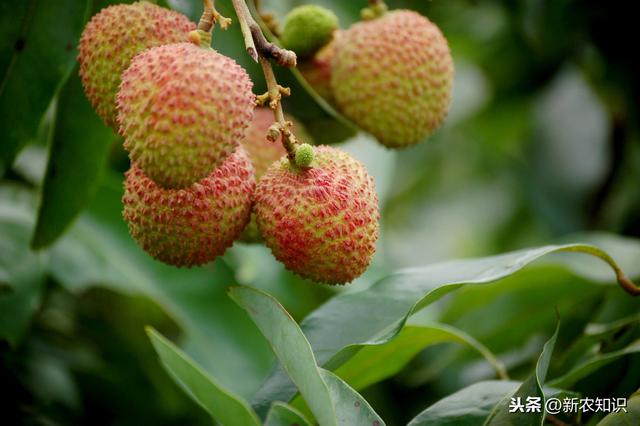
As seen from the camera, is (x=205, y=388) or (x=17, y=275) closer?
(x=205, y=388)

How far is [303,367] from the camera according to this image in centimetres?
102

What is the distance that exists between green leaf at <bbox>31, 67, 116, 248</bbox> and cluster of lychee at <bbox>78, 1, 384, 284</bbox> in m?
0.26

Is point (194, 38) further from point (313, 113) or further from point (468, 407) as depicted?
point (468, 407)

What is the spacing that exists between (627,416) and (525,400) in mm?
146

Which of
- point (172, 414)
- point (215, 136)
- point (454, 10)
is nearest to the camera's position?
point (215, 136)

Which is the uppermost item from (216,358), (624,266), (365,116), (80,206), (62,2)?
(62,2)

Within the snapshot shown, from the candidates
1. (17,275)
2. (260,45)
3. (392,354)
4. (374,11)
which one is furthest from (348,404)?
(17,275)

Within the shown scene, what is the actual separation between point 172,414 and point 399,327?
1.13 meters

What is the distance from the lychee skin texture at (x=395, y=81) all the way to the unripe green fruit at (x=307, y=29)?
0.04m

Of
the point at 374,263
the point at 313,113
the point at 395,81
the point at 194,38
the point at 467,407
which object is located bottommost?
the point at 374,263

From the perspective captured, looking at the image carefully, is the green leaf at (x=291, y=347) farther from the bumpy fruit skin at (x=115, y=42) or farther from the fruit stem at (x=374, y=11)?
the fruit stem at (x=374, y=11)

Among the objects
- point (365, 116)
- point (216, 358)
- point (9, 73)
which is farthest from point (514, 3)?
point (9, 73)

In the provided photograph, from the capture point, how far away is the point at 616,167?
2441mm

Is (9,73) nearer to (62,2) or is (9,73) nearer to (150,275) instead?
(62,2)
